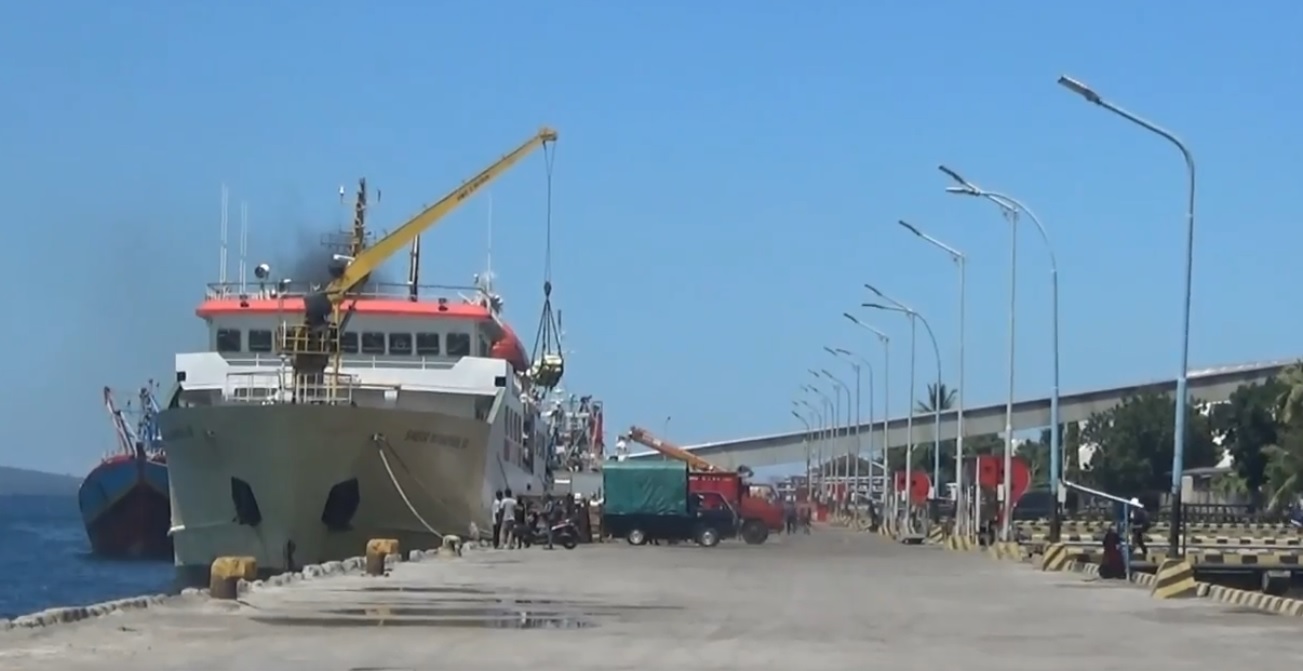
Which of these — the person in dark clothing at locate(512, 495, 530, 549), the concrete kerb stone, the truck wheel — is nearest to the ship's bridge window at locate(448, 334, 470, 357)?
the person in dark clothing at locate(512, 495, 530, 549)

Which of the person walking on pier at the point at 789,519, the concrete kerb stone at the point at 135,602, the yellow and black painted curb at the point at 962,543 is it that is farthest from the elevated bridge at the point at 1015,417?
the concrete kerb stone at the point at 135,602

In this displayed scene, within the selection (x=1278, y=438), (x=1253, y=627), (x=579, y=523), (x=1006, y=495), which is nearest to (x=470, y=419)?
(x=579, y=523)

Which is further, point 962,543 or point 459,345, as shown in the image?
point 962,543

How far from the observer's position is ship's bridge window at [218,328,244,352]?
44562 mm

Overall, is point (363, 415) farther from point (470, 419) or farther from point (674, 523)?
point (674, 523)

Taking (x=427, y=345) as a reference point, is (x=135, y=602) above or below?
below

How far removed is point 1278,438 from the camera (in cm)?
7956

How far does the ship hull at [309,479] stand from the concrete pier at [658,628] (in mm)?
5614

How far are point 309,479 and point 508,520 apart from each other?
23.2 ft

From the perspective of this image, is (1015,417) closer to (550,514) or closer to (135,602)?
(550,514)

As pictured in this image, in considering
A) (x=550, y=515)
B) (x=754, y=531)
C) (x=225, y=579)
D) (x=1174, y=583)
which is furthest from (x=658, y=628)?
(x=754, y=531)

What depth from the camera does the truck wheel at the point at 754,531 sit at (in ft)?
188

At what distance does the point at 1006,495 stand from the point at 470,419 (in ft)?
48.0

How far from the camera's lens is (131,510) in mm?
68125
